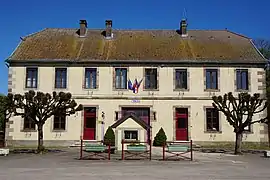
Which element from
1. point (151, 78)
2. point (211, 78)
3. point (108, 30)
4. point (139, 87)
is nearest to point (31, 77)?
point (108, 30)

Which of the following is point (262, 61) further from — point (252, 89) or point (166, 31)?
point (166, 31)

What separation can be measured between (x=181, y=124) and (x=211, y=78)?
13.1 feet

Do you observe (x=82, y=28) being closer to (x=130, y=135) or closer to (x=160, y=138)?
(x=160, y=138)

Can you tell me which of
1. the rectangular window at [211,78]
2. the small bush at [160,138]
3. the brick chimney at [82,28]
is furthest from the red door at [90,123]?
the rectangular window at [211,78]

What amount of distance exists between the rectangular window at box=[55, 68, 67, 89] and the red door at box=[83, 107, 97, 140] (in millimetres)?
2525

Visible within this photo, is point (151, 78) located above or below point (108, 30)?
below

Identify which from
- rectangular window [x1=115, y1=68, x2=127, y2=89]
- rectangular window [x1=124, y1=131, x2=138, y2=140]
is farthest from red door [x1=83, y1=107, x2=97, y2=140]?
rectangular window [x1=124, y1=131, x2=138, y2=140]

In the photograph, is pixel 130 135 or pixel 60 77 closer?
pixel 130 135

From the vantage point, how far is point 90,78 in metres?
25.3

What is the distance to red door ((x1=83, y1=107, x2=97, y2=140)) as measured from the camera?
24766 mm

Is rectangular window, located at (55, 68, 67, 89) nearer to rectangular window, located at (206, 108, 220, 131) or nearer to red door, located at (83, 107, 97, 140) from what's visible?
red door, located at (83, 107, 97, 140)

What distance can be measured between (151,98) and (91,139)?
203 inches

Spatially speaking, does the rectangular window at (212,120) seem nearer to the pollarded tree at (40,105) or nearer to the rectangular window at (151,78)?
the rectangular window at (151,78)

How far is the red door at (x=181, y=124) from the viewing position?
24.9 metres
